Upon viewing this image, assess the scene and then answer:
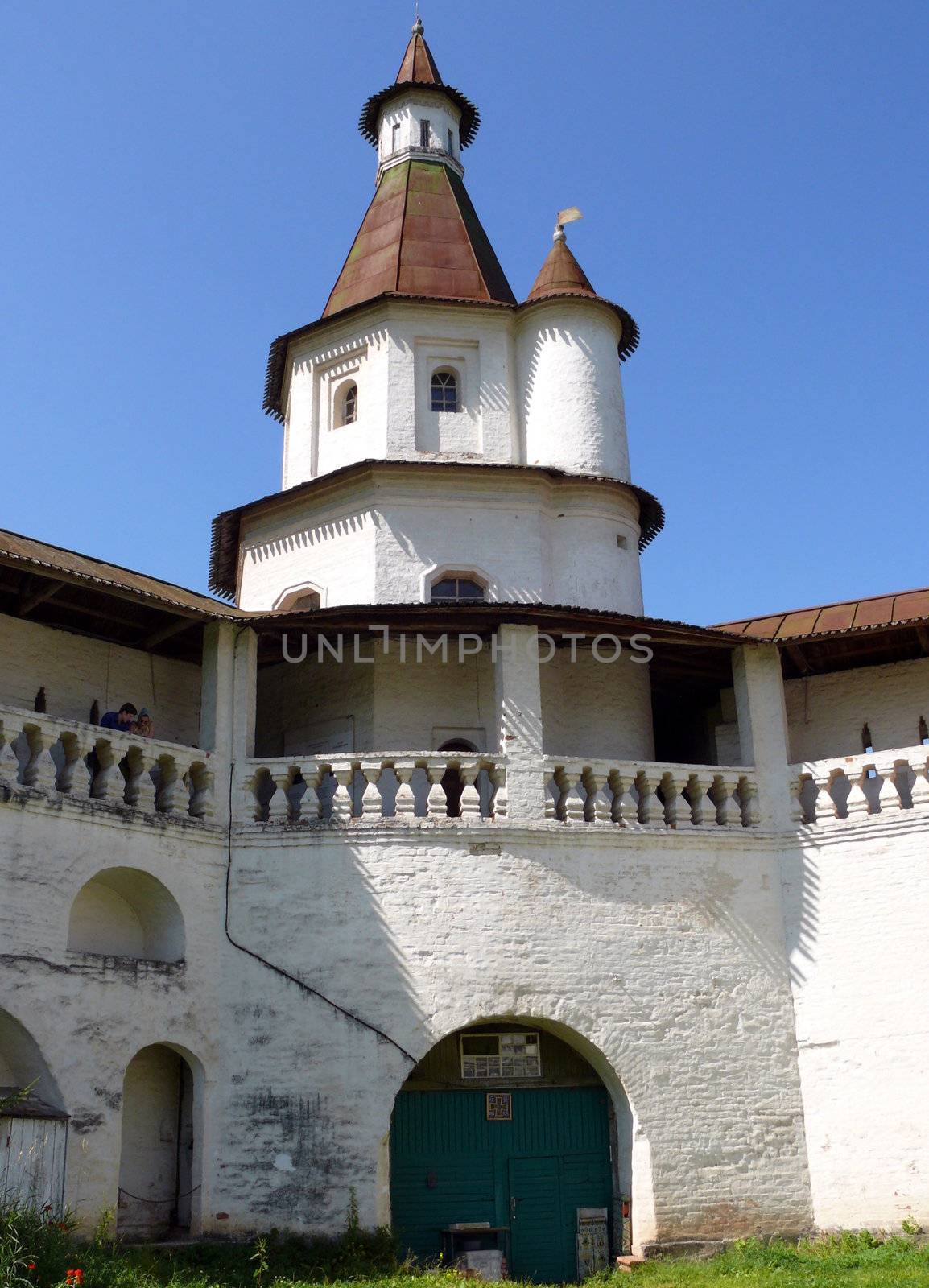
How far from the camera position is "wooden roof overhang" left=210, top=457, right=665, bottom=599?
63.8 feet

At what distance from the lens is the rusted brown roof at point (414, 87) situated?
77.8 feet

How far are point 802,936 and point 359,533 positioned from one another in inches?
306

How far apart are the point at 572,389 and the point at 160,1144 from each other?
11.6 meters

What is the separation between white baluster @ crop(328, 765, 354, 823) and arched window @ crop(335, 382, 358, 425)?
22.3ft

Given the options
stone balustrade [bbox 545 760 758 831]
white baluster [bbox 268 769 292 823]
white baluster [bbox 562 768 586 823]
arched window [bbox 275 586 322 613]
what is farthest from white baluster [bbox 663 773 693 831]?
arched window [bbox 275 586 322 613]

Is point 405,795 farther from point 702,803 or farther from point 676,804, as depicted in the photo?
point 702,803

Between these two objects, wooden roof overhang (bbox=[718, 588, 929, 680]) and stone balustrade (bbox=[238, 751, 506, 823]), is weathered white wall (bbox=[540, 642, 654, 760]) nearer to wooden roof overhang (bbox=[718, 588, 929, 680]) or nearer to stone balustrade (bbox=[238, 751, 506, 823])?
wooden roof overhang (bbox=[718, 588, 929, 680])

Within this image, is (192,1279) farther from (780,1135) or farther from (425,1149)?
(780,1135)

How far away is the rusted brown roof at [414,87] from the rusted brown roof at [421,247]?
1076 mm

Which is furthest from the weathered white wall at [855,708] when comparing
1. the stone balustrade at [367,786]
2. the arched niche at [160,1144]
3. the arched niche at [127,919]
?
the arched niche at [160,1144]

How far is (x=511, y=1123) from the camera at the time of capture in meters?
16.0

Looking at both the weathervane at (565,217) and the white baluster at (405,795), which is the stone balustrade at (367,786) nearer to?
the white baluster at (405,795)

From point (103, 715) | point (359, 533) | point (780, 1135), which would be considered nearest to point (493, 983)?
point (780, 1135)

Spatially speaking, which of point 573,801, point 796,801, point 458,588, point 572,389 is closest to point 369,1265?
point 573,801
